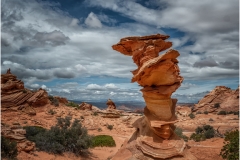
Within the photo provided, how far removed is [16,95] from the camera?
26203 millimetres

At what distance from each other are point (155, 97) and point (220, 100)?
47.3 metres

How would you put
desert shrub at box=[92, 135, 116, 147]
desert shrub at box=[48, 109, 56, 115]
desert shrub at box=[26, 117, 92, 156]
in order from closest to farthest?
desert shrub at box=[26, 117, 92, 156] → desert shrub at box=[92, 135, 116, 147] → desert shrub at box=[48, 109, 56, 115]

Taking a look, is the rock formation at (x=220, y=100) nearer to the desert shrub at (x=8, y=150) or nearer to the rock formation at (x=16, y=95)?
the rock formation at (x=16, y=95)

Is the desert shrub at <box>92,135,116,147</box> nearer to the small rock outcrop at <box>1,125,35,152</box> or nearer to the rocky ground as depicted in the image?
the rocky ground

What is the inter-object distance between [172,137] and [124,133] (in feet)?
60.0

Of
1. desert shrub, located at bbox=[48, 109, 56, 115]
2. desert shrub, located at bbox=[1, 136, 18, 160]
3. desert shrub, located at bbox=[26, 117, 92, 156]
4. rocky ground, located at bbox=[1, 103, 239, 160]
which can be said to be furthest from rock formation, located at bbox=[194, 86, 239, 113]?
desert shrub, located at bbox=[1, 136, 18, 160]

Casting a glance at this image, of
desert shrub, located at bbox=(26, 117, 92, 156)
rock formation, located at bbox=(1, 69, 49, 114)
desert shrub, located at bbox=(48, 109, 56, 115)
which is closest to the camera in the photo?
desert shrub, located at bbox=(26, 117, 92, 156)

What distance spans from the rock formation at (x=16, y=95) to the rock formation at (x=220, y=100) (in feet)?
105

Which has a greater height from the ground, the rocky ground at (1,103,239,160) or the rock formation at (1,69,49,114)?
the rock formation at (1,69,49,114)

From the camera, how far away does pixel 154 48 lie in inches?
250

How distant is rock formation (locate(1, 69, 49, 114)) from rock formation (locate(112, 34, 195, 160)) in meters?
22.5

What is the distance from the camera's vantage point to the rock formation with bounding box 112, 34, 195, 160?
237 inches

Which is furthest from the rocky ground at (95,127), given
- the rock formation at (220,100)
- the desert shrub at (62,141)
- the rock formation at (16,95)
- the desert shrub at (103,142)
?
the rock formation at (220,100)

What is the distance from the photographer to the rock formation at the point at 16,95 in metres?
25.5
